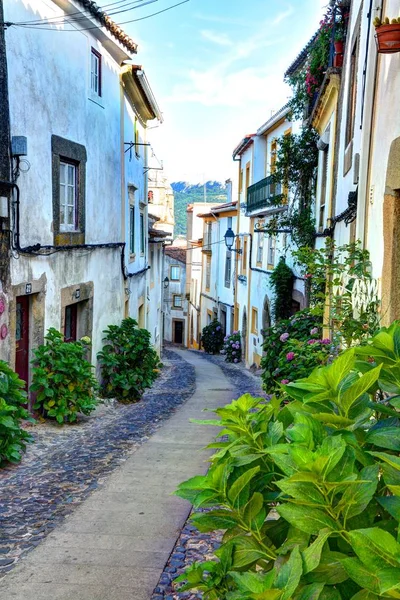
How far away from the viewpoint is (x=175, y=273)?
156 feet

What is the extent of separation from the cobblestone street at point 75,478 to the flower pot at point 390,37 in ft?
11.5

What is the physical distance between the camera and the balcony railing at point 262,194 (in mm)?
19753

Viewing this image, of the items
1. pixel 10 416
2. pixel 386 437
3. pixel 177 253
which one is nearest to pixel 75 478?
pixel 10 416

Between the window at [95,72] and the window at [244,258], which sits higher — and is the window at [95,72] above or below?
above

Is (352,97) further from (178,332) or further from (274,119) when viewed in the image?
(178,332)

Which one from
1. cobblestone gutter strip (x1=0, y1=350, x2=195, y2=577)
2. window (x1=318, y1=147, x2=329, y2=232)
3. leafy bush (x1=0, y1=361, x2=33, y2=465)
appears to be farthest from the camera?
window (x1=318, y1=147, x2=329, y2=232)

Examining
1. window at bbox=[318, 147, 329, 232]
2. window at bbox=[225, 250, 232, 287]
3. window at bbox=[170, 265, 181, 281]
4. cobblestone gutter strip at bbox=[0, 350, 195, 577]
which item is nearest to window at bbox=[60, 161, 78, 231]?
cobblestone gutter strip at bbox=[0, 350, 195, 577]

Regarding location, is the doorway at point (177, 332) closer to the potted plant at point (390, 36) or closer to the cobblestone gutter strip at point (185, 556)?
the cobblestone gutter strip at point (185, 556)

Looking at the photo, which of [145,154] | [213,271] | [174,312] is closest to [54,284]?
[145,154]

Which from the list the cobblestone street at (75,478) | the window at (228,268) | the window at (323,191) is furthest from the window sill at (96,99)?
the window at (228,268)

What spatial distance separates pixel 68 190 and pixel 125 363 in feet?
11.6

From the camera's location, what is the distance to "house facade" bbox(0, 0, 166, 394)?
8.35 meters

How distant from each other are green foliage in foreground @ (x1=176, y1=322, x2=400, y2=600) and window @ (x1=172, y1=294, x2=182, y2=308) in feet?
149

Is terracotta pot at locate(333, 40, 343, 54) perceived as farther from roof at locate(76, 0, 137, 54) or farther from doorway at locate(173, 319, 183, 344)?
doorway at locate(173, 319, 183, 344)
